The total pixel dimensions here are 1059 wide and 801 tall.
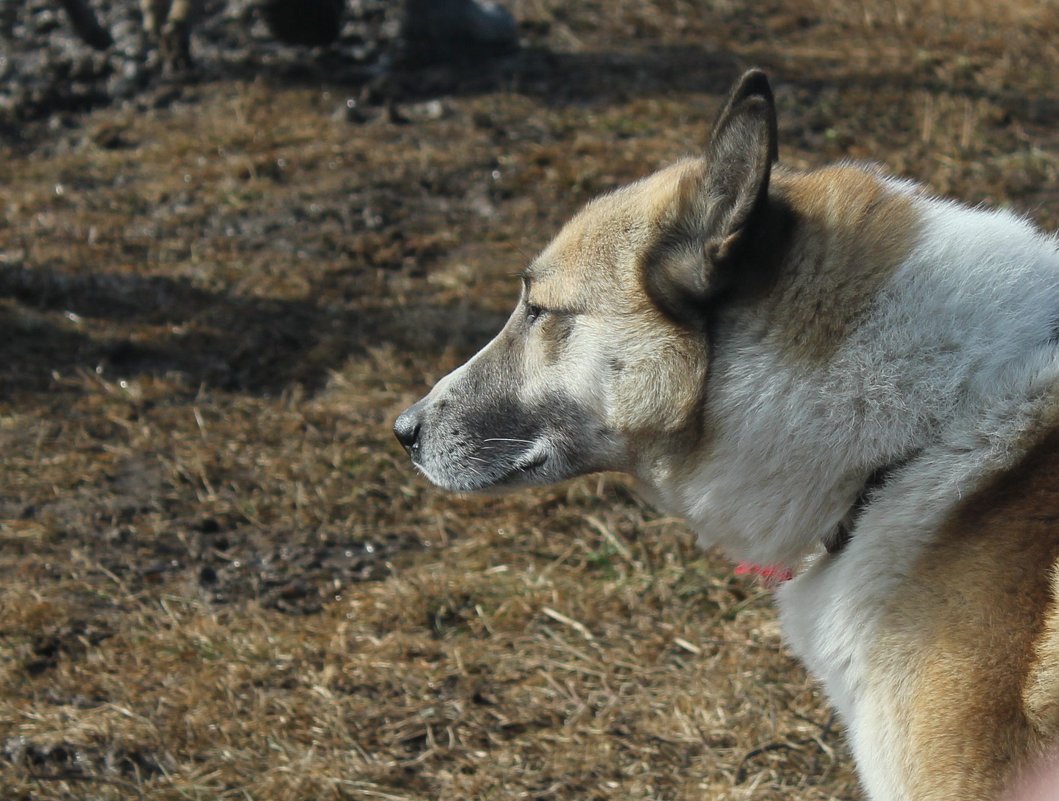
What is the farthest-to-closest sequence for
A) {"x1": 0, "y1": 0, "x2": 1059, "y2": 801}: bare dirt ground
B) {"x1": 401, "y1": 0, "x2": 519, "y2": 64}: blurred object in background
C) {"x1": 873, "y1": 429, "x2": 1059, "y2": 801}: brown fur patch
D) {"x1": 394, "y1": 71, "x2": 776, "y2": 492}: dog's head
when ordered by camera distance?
{"x1": 401, "y1": 0, "x2": 519, "y2": 64}: blurred object in background → {"x1": 0, "y1": 0, "x2": 1059, "y2": 801}: bare dirt ground → {"x1": 394, "y1": 71, "x2": 776, "y2": 492}: dog's head → {"x1": 873, "y1": 429, "x2": 1059, "y2": 801}: brown fur patch

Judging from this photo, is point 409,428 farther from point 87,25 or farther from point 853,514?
point 87,25

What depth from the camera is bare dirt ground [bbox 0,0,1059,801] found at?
328 cm

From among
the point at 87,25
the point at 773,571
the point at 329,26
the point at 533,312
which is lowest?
the point at 87,25

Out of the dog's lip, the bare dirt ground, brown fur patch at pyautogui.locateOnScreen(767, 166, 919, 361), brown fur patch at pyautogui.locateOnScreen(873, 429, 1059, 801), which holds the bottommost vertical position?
the bare dirt ground

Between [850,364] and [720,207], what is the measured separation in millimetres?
440

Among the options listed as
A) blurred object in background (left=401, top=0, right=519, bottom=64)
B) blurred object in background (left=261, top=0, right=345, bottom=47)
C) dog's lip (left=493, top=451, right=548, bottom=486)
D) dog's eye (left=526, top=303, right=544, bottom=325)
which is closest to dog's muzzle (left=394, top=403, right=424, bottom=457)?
dog's lip (left=493, top=451, right=548, bottom=486)

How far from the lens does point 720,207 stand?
8.11 ft

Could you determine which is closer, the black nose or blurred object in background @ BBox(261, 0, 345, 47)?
the black nose

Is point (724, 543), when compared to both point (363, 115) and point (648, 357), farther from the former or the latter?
point (363, 115)

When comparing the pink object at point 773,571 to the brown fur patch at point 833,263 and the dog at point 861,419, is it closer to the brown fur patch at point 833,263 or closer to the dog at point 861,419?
the dog at point 861,419

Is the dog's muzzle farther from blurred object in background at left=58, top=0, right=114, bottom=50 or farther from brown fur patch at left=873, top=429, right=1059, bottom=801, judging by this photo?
blurred object in background at left=58, top=0, right=114, bottom=50

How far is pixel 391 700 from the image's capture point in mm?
3438

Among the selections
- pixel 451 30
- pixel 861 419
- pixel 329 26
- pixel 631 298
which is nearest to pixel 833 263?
pixel 861 419

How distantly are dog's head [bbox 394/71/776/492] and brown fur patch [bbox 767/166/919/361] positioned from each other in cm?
12
